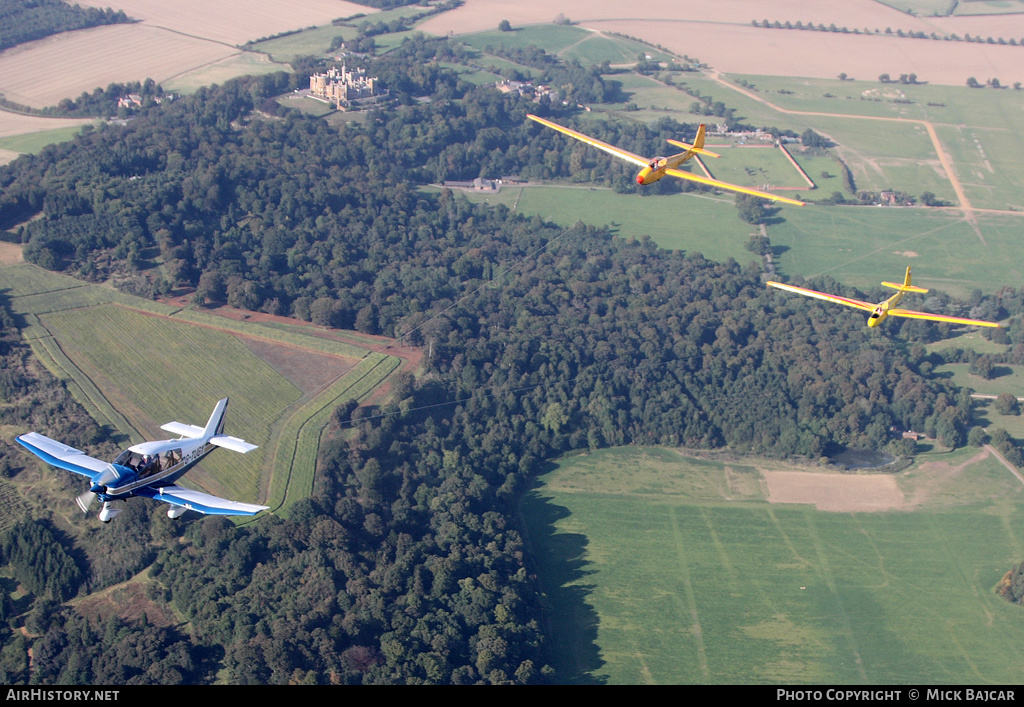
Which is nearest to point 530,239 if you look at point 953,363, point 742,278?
point 742,278

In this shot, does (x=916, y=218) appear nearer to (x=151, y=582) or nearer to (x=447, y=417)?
(x=447, y=417)

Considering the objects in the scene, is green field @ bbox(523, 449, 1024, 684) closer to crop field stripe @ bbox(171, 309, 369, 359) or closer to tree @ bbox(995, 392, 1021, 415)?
tree @ bbox(995, 392, 1021, 415)

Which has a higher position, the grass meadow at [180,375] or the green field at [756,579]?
the grass meadow at [180,375]

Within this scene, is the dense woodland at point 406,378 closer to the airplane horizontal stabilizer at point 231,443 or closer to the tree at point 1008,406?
the tree at point 1008,406

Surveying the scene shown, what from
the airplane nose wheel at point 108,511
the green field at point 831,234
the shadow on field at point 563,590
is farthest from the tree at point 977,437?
the airplane nose wheel at point 108,511

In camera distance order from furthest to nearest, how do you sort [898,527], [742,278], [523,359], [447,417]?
[742,278] < [523,359] < [447,417] < [898,527]

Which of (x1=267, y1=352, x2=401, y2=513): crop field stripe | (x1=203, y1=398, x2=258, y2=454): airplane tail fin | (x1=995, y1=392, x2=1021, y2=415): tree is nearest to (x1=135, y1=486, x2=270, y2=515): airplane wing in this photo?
(x1=203, y1=398, x2=258, y2=454): airplane tail fin

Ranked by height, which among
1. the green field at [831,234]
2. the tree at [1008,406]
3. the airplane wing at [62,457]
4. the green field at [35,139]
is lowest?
the tree at [1008,406]
